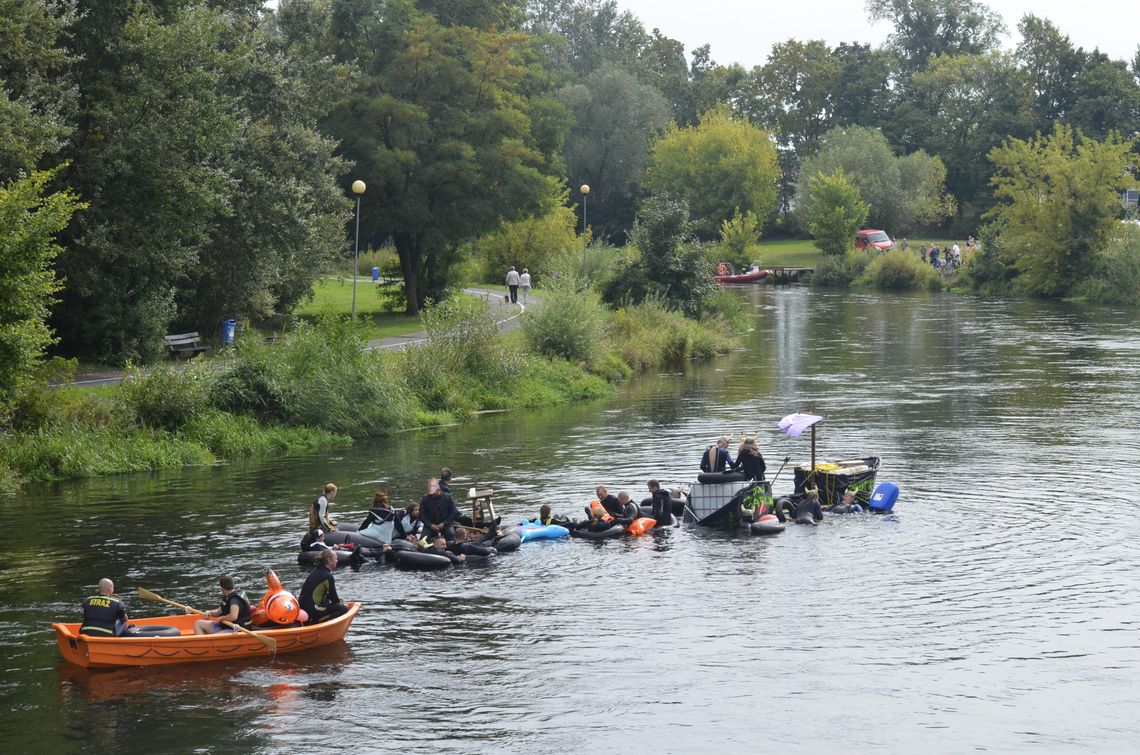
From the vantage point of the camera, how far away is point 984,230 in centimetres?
10388

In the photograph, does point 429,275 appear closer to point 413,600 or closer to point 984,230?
point 413,600

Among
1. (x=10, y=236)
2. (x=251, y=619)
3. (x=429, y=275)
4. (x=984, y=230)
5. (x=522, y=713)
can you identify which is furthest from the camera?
(x=984, y=230)

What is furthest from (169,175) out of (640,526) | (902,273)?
(902,273)

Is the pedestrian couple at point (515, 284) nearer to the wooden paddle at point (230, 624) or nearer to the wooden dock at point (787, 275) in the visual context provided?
the wooden paddle at point (230, 624)

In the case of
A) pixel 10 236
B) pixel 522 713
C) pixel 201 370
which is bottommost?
pixel 522 713

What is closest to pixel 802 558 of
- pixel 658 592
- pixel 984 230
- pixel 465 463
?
pixel 658 592

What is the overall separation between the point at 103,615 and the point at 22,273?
1303 cm

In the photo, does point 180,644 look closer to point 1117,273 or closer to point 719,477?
point 719,477

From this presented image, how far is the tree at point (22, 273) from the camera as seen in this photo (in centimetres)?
3016

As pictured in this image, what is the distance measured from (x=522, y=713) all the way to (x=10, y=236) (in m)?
18.2

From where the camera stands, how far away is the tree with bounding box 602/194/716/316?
215 feet

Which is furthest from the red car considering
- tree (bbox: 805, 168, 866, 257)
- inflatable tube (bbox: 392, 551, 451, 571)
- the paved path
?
inflatable tube (bbox: 392, 551, 451, 571)

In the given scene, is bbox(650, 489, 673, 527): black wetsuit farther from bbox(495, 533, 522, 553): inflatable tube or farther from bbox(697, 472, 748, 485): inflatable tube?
bbox(495, 533, 522, 553): inflatable tube

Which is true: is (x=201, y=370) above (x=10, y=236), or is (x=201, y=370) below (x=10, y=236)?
below
